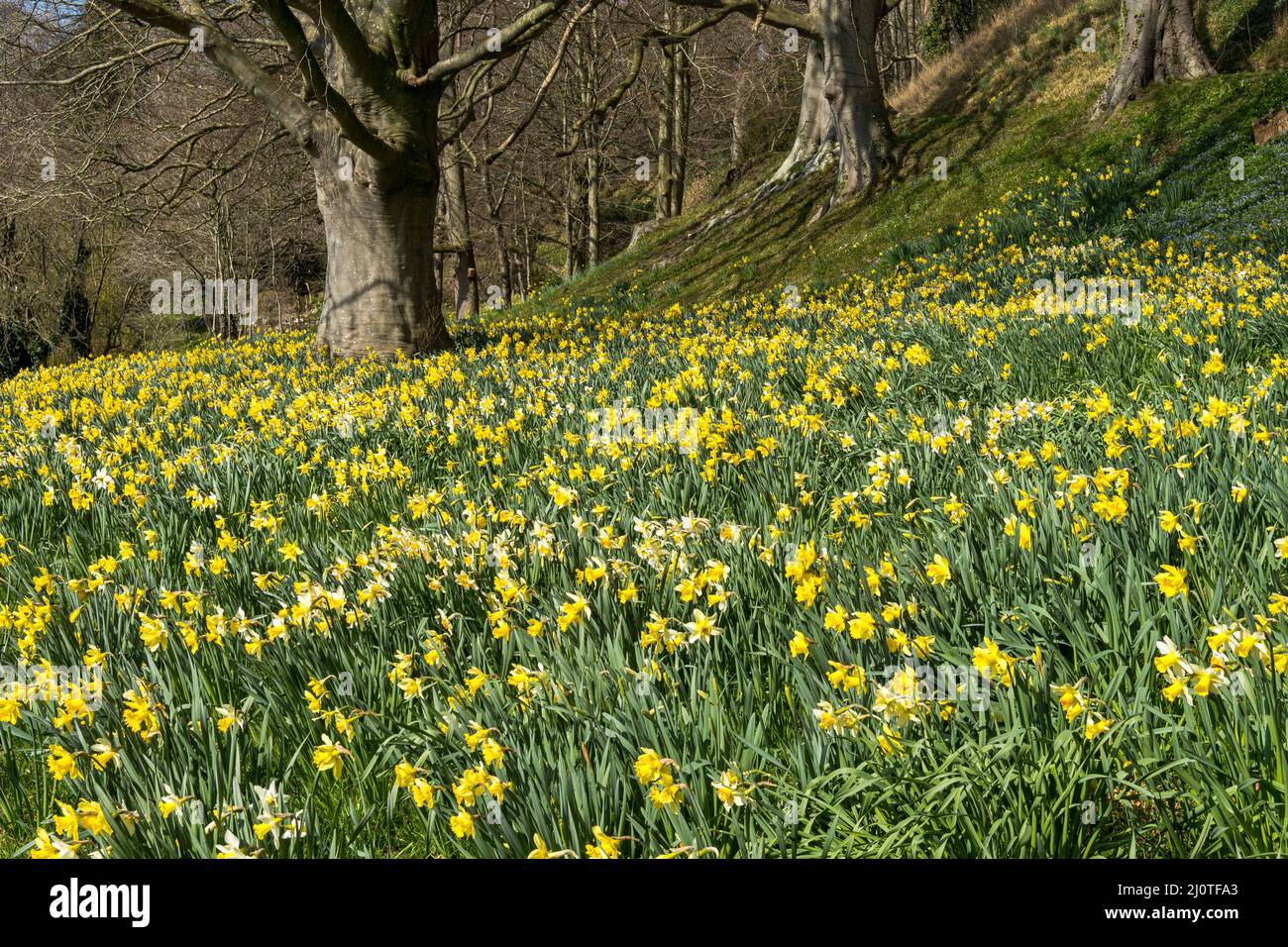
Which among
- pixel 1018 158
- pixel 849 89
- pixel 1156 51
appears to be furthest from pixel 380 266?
pixel 1156 51

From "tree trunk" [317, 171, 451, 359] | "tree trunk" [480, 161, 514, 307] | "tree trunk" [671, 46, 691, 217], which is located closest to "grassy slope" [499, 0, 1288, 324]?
"tree trunk" [317, 171, 451, 359]

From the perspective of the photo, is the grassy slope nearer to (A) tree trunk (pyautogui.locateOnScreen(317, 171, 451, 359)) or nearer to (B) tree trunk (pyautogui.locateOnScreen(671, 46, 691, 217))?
(A) tree trunk (pyautogui.locateOnScreen(317, 171, 451, 359))

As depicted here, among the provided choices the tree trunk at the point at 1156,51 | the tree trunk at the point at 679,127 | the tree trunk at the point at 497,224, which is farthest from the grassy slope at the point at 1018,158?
the tree trunk at the point at 497,224

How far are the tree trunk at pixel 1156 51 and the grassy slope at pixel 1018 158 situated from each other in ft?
1.11

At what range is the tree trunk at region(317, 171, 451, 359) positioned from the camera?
9.41 metres

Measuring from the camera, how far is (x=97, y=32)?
1043 centimetres

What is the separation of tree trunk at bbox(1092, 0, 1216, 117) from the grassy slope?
337 mm

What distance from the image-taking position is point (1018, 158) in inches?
554

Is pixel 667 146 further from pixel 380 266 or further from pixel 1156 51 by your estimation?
pixel 380 266

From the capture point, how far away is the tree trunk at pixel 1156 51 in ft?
43.7

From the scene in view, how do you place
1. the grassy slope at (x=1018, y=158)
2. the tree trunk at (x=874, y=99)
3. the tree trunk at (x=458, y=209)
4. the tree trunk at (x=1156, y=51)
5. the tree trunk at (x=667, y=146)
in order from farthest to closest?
1. the tree trunk at (x=667, y=146)
2. the tree trunk at (x=458, y=209)
3. the tree trunk at (x=874, y=99)
4. the tree trunk at (x=1156, y=51)
5. the grassy slope at (x=1018, y=158)

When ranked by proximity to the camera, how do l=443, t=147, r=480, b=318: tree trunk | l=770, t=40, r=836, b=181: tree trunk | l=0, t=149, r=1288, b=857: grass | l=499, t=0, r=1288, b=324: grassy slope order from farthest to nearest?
l=443, t=147, r=480, b=318: tree trunk < l=770, t=40, r=836, b=181: tree trunk < l=499, t=0, r=1288, b=324: grassy slope < l=0, t=149, r=1288, b=857: grass

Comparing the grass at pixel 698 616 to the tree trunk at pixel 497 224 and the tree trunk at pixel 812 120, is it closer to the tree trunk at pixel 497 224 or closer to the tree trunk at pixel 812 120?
the tree trunk at pixel 812 120

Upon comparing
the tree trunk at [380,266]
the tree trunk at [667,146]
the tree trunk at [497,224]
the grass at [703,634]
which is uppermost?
the tree trunk at [667,146]
